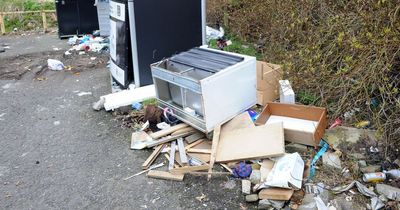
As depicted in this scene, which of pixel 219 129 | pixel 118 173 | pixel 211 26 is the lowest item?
pixel 118 173

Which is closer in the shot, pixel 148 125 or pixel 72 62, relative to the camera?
pixel 148 125

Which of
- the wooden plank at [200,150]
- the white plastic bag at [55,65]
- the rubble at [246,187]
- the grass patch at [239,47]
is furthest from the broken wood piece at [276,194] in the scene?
the white plastic bag at [55,65]

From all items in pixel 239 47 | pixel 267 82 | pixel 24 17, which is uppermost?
pixel 24 17

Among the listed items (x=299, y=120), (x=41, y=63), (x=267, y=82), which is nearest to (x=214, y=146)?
Result: (x=299, y=120)

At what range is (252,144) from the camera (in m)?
3.47

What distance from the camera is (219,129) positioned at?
3.74 m

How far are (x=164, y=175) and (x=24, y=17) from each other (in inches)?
407

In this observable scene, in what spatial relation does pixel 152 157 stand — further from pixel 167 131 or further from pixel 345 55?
pixel 345 55

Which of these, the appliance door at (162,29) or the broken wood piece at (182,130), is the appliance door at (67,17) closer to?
the appliance door at (162,29)

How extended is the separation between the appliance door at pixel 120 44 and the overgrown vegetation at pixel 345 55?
202cm

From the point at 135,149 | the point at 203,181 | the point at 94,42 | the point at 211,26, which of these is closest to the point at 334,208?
the point at 203,181

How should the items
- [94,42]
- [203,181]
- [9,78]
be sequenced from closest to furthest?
[203,181]
[9,78]
[94,42]

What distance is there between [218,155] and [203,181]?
345 millimetres

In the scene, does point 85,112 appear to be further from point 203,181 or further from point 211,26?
point 211,26
